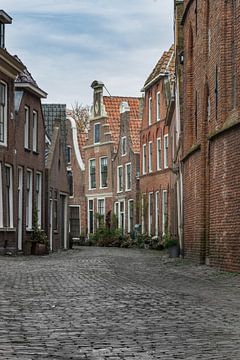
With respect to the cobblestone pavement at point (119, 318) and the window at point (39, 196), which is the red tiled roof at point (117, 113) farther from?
the cobblestone pavement at point (119, 318)

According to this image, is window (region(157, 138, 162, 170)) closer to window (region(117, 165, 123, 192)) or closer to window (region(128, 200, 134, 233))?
window (region(128, 200, 134, 233))

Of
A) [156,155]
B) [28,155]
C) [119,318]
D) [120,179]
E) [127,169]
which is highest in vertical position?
→ [156,155]

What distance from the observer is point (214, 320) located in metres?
9.70

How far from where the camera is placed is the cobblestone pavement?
7508 millimetres

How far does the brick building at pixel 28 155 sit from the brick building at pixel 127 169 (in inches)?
783

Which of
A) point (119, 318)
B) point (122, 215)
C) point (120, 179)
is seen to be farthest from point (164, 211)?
point (119, 318)

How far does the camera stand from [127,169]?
187ft

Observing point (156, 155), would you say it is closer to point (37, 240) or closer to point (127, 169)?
point (127, 169)

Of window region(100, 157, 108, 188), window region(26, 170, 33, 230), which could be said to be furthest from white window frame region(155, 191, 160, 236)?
window region(26, 170, 33, 230)

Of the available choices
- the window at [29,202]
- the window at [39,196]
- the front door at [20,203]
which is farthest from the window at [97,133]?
the front door at [20,203]

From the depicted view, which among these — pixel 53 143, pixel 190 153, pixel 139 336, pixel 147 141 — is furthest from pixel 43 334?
pixel 147 141

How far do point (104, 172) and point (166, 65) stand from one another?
14.1 meters

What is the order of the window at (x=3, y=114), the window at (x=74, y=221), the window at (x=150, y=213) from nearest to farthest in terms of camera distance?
1. the window at (x=3, y=114)
2. the window at (x=150, y=213)
3. the window at (x=74, y=221)

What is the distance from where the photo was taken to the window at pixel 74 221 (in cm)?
6091
